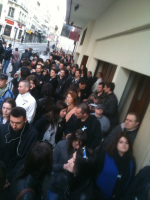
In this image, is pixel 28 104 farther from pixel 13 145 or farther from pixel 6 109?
pixel 13 145

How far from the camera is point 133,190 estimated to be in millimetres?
2256

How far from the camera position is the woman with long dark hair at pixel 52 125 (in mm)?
3168

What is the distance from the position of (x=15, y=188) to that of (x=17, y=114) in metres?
1.05

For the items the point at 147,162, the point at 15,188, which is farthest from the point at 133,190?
the point at 15,188

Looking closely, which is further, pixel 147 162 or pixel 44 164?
pixel 147 162

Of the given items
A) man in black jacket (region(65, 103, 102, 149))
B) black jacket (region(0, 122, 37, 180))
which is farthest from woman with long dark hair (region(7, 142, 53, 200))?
man in black jacket (region(65, 103, 102, 149))

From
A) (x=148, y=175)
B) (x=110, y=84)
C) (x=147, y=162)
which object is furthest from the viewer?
(x=110, y=84)

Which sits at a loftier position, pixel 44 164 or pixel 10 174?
pixel 44 164

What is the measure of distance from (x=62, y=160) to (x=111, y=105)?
2372 millimetres

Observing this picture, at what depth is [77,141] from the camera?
7.59ft

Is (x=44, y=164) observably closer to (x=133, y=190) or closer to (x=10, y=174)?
(x=10, y=174)

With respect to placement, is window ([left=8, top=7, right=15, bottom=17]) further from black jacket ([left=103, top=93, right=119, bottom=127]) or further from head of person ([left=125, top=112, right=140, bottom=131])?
head of person ([left=125, top=112, right=140, bottom=131])

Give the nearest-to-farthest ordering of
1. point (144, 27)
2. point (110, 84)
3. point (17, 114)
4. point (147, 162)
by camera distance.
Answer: point (17, 114) → point (147, 162) → point (144, 27) → point (110, 84)

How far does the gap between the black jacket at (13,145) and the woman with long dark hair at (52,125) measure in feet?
2.10
